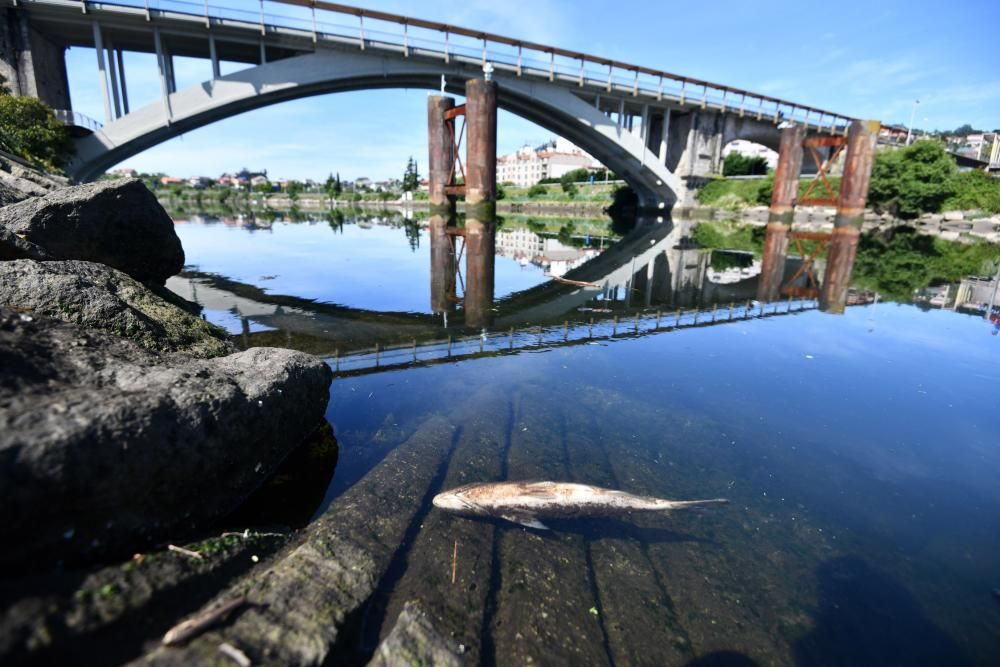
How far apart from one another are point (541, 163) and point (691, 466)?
13411cm

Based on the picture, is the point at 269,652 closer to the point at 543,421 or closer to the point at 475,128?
the point at 543,421

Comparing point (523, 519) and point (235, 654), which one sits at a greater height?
point (235, 654)

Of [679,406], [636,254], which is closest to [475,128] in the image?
[636,254]

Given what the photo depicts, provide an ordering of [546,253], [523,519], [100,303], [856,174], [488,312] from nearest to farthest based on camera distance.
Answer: [523,519] → [100,303] → [488,312] → [546,253] → [856,174]

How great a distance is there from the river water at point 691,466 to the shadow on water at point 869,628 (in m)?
0.01

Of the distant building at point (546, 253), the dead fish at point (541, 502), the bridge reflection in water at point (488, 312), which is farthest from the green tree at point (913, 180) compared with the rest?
the dead fish at point (541, 502)

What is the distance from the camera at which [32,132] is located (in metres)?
20.4

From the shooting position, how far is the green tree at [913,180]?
36562 mm

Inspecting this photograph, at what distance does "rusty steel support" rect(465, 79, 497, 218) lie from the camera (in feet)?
97.9

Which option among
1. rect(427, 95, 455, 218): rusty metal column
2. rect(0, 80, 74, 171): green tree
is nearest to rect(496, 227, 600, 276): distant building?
rect(427, 95, 455, 218): rusty metal column

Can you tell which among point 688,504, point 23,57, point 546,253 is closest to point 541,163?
point 23,57

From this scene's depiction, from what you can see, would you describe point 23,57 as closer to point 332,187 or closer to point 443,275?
point 443,275

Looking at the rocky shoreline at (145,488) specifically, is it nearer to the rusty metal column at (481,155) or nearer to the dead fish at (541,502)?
the dead fish at (541,502)

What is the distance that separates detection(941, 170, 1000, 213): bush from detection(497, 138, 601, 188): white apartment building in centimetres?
8081
